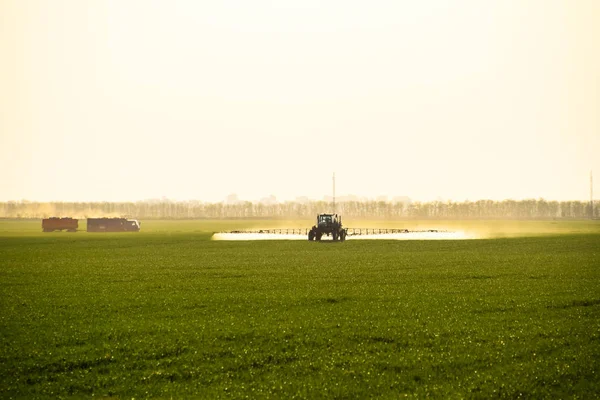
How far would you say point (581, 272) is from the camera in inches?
1427

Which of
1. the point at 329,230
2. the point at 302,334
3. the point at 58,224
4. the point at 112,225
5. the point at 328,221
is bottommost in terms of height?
the point at 302,334

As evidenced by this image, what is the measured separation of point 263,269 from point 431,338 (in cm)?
2135

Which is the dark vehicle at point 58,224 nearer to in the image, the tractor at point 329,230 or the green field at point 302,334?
the tractor at point 329,230

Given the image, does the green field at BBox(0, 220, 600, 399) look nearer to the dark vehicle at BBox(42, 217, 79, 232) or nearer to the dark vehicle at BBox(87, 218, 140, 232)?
the dark vehicle at BBox(42, 217, 79, 232)

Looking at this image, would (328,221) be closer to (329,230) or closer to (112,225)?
(329,230)

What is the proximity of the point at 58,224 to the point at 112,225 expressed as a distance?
33.1 feet

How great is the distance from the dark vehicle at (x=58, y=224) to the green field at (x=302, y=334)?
87502 millimetres

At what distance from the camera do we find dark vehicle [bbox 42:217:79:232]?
393 feet

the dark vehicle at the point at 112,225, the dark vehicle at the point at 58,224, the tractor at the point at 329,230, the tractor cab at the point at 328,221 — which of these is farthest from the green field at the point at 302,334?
the dark vehicle at the point at 112,225

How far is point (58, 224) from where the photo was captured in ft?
397

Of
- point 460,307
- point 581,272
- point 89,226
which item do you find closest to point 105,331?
point 460,307

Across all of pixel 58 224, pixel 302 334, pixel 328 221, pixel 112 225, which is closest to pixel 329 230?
pixel 328 221

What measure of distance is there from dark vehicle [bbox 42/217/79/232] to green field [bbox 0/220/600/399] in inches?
3445

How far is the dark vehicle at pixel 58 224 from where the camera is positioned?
120 metres
